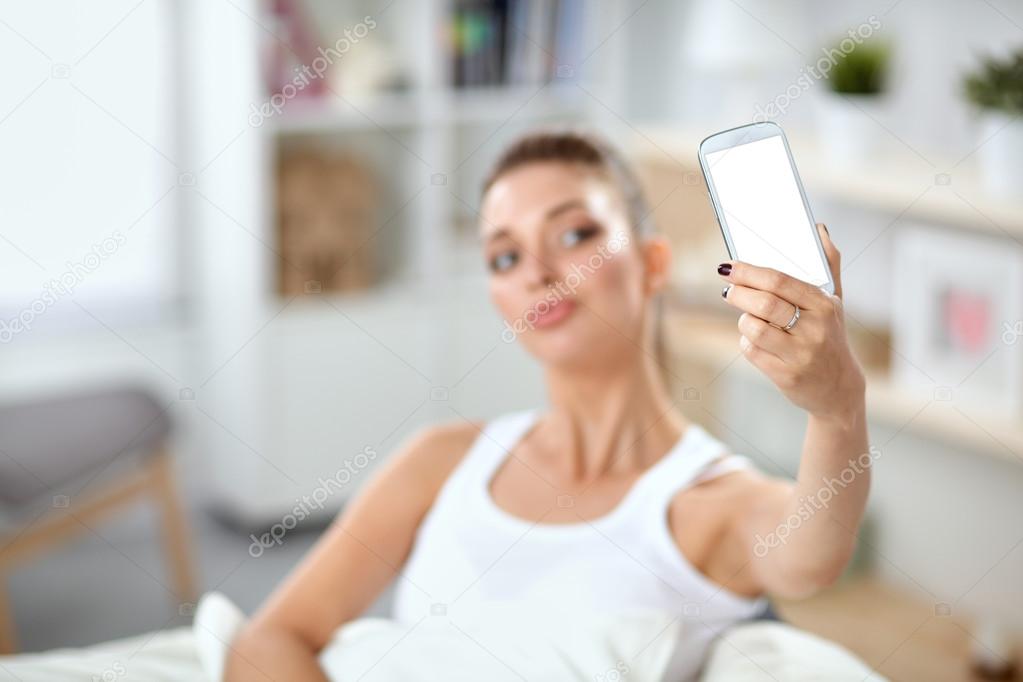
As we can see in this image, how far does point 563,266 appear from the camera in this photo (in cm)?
111

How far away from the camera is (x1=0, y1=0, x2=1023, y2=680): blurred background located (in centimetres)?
229

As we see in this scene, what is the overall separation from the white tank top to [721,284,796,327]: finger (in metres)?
0.35

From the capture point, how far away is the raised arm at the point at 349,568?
1.05 metres

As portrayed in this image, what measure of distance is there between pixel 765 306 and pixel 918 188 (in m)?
1.53

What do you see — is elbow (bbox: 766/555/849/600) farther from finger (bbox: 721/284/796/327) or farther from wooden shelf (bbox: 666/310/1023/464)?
wooden shelf (bbox: 666/310/1023/464)

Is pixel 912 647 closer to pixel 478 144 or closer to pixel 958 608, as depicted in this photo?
pixel 958 608

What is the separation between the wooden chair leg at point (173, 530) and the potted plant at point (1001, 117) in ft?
5.77

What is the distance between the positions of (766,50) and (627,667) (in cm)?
185

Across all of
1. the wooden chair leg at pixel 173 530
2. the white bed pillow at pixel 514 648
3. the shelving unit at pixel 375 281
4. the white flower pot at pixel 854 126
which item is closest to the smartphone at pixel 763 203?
the white bed pillow at pixel 514 648

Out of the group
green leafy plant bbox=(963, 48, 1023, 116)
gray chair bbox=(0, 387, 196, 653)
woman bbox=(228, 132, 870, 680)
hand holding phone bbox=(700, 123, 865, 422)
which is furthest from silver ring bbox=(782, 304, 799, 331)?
gray chair bbox=(0, 387, 196, 653)

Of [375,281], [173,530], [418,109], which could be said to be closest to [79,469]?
[173,530]

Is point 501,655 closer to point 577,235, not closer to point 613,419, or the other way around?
point 613,419

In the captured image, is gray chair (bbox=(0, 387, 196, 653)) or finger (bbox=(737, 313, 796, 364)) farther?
gray chair (bbox=(0, 387, 196, 653))

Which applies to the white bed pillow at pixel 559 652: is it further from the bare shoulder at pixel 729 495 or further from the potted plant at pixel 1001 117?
the potted plant at pixel 1001 117
